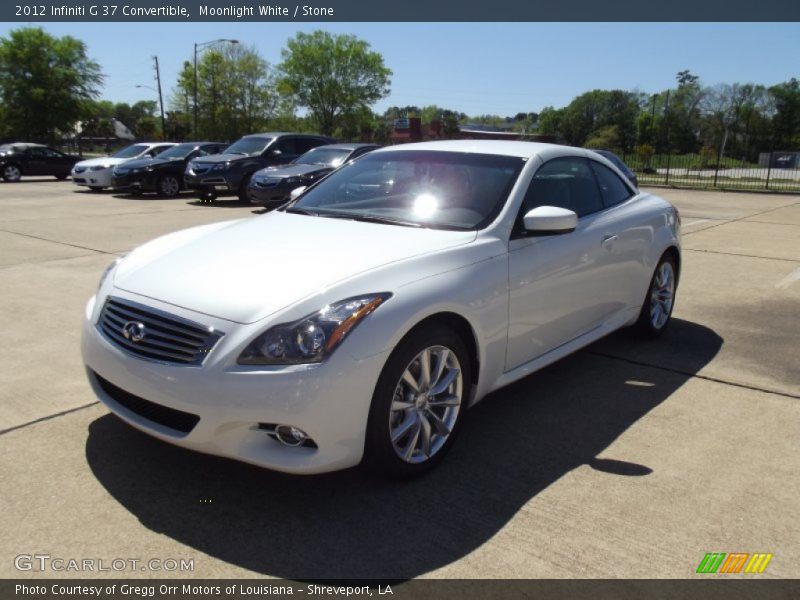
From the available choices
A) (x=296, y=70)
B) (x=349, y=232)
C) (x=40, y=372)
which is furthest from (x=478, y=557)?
(x=296, y=70)

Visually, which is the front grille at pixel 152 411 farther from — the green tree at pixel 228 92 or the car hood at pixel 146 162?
the green tree at pixel 228 92

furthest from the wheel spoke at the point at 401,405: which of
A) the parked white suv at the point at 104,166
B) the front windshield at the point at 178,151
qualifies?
the parked white suv at the point at 104,166

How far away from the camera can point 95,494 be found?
9.74 ft

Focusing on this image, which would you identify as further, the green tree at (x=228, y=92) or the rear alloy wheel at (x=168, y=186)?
the green tree at (x=228, y=92)

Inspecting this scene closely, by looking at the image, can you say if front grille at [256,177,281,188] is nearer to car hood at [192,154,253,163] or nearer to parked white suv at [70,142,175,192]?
car hood at [192,154,253,163]

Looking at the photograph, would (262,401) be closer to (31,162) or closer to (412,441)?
(412,441)

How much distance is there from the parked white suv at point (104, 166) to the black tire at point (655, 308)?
16.8 metres

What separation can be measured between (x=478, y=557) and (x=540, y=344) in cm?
160

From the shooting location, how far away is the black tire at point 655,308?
5.30 m

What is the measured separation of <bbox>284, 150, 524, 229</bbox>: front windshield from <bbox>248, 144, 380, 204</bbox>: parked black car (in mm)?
8651

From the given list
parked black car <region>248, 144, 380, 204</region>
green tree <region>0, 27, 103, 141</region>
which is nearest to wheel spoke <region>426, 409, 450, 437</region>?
parked black car <region>248, 144, 380, 204</region>

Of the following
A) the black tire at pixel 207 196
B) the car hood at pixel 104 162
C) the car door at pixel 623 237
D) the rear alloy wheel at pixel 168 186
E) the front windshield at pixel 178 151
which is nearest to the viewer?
the car door at pixel 623 237
